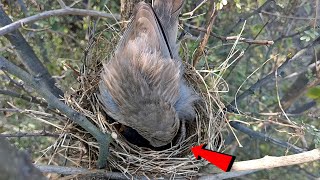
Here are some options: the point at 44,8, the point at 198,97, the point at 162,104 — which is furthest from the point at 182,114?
the point at 44,8

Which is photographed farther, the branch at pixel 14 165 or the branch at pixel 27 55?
the branch at pixel 27 55

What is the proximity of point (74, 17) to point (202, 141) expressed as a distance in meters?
2.15

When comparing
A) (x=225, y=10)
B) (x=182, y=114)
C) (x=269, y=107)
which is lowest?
(x=269, y=107)

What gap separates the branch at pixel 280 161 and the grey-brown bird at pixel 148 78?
714 millimetres

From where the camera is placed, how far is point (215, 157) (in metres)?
3.09

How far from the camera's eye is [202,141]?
3.42 metres

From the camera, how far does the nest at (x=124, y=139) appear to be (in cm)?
314

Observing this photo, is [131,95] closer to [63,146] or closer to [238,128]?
[63,146]

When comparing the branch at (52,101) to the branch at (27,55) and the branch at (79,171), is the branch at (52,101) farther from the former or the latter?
the branch at (27,55)

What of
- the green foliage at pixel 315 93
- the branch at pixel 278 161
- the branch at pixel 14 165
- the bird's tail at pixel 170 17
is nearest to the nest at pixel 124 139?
the bird's tail at pixel 170 17

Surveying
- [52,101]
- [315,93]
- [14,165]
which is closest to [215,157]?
[52,101]

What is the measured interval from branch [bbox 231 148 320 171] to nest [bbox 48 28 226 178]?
1.71ft

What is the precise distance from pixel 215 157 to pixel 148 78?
Result: 66 cm

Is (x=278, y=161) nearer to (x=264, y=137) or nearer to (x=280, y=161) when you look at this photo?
(x=280, y=161)
